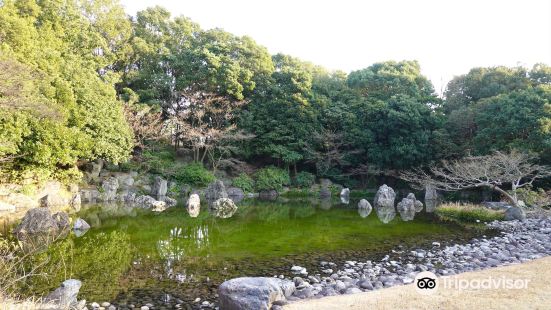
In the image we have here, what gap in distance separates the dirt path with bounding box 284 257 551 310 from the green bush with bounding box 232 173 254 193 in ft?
A: 67.4

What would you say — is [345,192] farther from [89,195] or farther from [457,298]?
[457,298]

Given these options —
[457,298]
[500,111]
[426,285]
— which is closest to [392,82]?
[500,111]

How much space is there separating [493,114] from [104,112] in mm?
22480

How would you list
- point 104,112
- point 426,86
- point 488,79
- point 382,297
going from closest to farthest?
point 382,297, point 104,112, point 488,79, point 426,86

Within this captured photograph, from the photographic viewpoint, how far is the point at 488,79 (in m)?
25.8

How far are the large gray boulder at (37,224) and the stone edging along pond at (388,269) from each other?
8.51 metres

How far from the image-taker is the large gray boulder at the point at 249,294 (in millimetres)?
5559

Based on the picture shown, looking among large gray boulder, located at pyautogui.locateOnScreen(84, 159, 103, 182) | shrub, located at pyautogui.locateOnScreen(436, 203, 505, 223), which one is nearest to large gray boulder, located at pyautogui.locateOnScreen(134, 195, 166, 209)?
large gray boulder, located at pyautogui.locateOnScreen(84, 159, 103, 182)

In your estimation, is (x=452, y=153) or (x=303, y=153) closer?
(x=452, y=153)

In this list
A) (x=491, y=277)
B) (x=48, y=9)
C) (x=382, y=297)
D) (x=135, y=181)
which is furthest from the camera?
(x=135, y=181)

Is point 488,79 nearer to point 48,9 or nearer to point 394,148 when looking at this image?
point 394,148

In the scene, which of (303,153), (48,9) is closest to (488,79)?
(303,153)

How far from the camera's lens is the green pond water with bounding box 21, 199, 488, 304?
6.96 metres

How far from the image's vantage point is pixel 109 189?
21.4 meters
